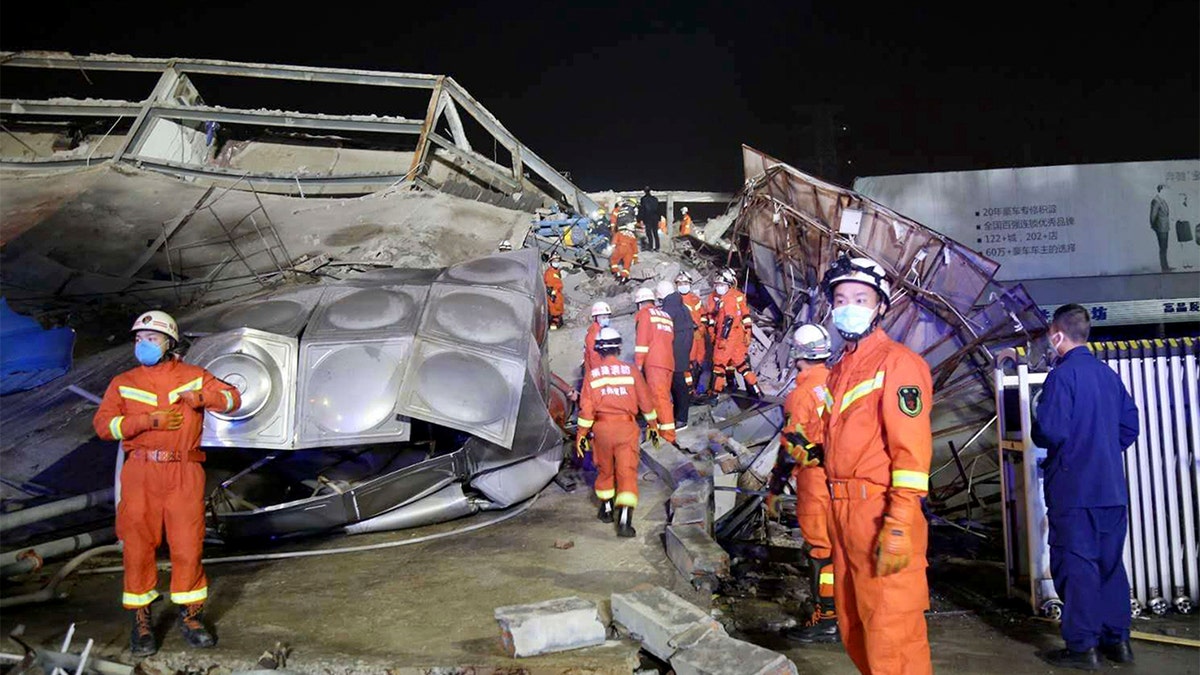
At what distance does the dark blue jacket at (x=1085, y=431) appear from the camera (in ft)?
12.3

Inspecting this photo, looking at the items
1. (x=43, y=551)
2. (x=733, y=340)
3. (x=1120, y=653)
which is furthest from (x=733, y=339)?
(x=43, y=551)

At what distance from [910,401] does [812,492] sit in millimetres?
1996

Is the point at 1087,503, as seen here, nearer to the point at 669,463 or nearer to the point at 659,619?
the point at 659,619

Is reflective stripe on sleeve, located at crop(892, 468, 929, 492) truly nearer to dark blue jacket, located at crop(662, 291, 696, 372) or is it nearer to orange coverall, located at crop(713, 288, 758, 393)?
dark blue jacket, located at crop(662, 291, 696, 372)

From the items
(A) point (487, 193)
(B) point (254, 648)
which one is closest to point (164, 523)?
(B) point (254, 648)

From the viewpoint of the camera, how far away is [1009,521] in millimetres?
4676

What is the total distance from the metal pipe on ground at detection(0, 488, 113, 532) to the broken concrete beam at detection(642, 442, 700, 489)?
4.42 meters

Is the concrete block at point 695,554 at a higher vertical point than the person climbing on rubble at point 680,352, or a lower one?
lower

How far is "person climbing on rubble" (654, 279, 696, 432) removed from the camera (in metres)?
9.24

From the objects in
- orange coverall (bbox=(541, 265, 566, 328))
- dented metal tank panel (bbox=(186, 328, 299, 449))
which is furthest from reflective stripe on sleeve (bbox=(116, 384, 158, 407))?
orange coverall (bbox=(541, 265, 566, 328))

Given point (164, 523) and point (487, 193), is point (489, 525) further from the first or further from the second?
point (487, 193)

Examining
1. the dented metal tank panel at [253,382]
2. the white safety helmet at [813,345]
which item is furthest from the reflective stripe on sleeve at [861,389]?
the dented metal tank panel at [253,382]

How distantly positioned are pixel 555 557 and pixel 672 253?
37.0ft

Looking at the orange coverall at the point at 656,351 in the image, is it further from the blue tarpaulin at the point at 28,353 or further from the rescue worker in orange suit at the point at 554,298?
the blue tarpaulin at the point at 28,353
